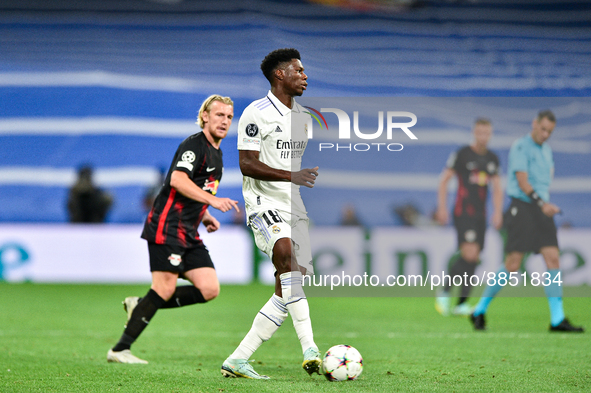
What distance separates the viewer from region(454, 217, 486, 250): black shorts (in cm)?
871

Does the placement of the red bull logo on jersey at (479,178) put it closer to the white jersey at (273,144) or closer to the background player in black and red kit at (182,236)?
the background player in black and red kit at (182,236)

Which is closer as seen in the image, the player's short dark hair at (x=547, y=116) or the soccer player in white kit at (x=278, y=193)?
the soccer player in white kit at (x=278, y=193)

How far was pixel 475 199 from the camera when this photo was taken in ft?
28.8

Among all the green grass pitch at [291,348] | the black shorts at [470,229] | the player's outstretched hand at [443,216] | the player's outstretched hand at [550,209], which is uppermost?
the player's outstretched hand at [550,209]

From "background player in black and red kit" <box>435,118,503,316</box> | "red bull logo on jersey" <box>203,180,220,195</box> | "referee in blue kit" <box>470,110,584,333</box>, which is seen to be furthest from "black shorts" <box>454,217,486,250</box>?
"red bull logo on jersey" <box>203,180,220,195</box>

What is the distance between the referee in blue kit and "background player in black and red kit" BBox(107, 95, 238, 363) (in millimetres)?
3327

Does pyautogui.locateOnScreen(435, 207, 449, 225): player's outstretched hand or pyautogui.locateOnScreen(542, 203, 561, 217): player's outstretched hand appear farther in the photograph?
pyautogui.locateOnScreen(435, 207, 449, 225): player's outstretched hand

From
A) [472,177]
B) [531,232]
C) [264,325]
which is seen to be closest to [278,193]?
[264,325]

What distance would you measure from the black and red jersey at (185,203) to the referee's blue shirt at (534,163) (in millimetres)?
3431

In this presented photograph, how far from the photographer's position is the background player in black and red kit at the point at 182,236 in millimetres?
5395

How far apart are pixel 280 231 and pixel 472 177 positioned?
15.0ft

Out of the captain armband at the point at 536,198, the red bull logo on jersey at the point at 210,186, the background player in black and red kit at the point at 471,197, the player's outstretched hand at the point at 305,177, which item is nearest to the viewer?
the player's outstretched hand at the point at 305,177

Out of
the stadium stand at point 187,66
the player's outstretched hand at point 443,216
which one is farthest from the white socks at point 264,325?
the stadium stand at point 187,66

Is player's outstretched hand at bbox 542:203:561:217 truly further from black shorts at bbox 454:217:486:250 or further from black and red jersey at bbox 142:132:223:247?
black and red jersey at bbox 142:132:223:247
